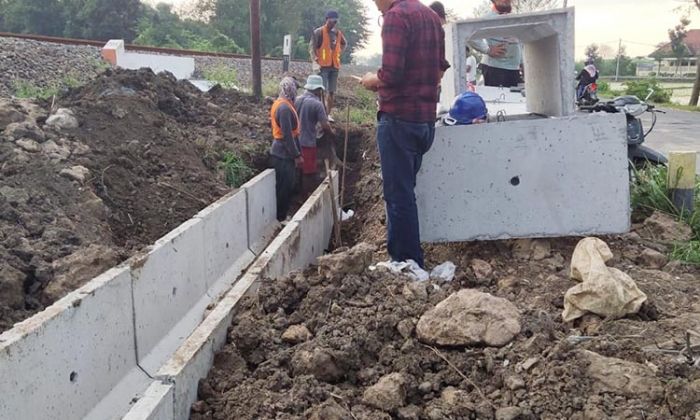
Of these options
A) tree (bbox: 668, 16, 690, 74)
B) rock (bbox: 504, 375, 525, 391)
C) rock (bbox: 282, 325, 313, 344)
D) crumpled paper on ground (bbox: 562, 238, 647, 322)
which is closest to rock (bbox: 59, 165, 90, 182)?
rock (bbox: 282, 325, 313, 344)

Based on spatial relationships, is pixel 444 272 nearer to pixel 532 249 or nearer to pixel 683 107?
pixel 532 249

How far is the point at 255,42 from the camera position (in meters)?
12.0

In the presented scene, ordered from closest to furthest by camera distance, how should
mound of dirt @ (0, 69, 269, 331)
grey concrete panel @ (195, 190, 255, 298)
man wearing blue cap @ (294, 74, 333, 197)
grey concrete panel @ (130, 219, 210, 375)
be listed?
grey concrete panel @ (130, 219, 210, 375)
mound of dirt @ (0, 69, 269, 331)
grey concrete panel @ (195, 190, 255, 298)
man wearing blue cap @ (294, 74, 333, 197)

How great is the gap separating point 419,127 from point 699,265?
2.07 meters

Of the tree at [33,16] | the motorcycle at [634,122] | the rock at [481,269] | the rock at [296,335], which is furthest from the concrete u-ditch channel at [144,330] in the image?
the tree at [33,16]

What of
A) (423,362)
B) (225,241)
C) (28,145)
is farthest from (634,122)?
(28,145)

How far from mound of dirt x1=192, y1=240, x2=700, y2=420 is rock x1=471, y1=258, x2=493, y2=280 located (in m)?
0.37

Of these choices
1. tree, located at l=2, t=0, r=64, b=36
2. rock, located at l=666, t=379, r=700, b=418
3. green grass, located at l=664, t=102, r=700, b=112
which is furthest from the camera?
tree, located at l=2, t=0, r=64, b=36

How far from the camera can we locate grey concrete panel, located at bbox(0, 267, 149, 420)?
122 inches

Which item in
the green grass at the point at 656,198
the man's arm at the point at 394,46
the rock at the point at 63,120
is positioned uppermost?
the man's arm at the point at 394,46

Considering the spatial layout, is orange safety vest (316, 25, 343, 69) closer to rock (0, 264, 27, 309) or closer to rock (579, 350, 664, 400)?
rock (0, 264, 27, 309)

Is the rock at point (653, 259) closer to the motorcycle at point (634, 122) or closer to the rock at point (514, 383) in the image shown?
the motorcycle at point (634, 122)

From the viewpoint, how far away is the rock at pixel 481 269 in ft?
14.4

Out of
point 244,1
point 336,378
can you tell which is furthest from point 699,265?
point 244,1
